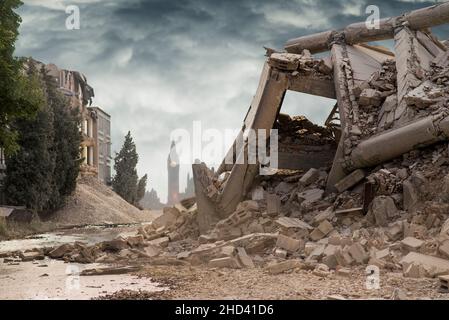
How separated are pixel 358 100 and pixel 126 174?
2790 centimetres

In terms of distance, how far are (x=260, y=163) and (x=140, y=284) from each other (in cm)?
555

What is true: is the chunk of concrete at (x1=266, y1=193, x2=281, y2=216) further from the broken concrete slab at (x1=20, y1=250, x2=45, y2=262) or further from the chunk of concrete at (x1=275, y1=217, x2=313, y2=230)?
the broken concrete slab at (x1=20, y1=250, x2=45, y2=262)

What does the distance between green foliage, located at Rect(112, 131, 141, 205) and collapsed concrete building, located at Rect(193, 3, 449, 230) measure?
83.5 ft

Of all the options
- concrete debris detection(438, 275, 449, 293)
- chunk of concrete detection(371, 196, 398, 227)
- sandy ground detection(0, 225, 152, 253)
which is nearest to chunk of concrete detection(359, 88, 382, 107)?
chunk of concrete detection(371, 196, 398, 227)

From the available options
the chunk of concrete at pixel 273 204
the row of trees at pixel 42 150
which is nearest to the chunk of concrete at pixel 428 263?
the chunk of concrete at pixel 273 204

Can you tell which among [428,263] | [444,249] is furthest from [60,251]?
[444,249]

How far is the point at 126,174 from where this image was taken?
37.9 meters

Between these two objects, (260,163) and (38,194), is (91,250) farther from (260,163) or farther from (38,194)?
(38,194)

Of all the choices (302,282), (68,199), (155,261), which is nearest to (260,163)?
(155,261)

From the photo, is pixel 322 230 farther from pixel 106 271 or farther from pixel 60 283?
pixel 60 283

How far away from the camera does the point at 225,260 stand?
8594mm

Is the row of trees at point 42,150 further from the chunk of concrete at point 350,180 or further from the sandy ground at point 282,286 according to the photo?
the sandy ground at point 282,286

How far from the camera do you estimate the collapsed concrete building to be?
1045cm

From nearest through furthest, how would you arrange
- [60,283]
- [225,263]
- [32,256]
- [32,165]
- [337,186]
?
1. [60,283]
2. [225,263]
3. [32,256]
4. [337,186]
5. [32,165]
